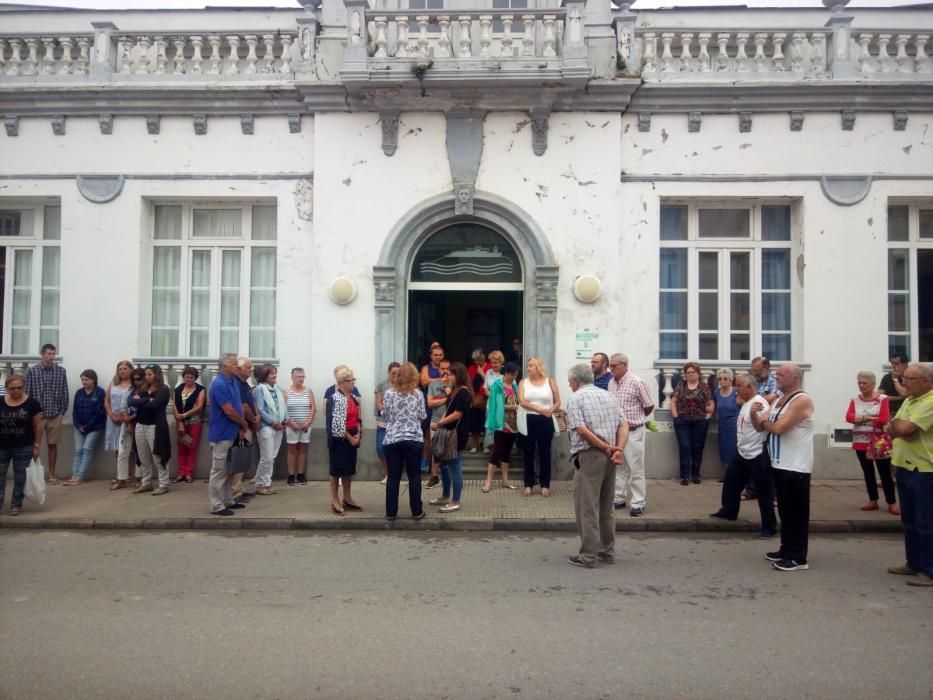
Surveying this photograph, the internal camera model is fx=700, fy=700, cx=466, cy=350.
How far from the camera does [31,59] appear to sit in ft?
35.0

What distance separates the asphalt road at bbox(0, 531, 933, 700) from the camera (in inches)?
156

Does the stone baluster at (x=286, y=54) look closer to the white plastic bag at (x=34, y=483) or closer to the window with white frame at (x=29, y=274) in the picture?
the window with white frame at (x=29, y=274)

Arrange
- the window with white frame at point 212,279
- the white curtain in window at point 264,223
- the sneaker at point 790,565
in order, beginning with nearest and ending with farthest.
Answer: the sneaker at point 790,565 < the window with white frame at point 212,279 < the white curtain in window at point 264,223

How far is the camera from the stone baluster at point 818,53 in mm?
10219

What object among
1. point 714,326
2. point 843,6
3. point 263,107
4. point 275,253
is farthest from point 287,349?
point 843,6

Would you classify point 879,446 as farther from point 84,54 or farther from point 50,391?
point 84,54

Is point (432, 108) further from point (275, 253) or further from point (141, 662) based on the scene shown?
point (141, 662)

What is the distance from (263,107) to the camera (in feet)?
34.4

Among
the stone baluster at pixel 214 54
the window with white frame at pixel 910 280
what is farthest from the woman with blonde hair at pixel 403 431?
the window with white frame at pixel 910 280

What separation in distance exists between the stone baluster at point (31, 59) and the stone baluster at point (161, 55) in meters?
1.83

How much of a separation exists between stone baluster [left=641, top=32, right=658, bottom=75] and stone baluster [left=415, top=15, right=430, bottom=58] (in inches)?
126

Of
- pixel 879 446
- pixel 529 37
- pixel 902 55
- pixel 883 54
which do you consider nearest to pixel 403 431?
pixel 879 446

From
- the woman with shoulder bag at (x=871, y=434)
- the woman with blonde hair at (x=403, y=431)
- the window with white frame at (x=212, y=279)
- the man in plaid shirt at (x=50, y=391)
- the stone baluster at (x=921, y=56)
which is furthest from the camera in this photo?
the window with white frame at (x=212, y=279)

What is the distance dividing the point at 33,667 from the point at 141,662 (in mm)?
607
